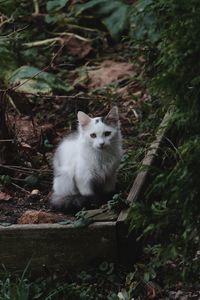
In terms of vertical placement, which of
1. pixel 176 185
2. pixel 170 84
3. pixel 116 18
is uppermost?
pixel 116 18

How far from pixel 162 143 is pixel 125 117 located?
5.27 ft

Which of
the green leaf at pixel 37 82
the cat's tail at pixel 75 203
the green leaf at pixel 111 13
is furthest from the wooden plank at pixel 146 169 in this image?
the green leaf at pixel 111 13

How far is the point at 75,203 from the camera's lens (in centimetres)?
534

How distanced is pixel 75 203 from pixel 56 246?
1.59 ft

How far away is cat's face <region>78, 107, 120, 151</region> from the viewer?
17.8 ft

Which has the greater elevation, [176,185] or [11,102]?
[11,102]

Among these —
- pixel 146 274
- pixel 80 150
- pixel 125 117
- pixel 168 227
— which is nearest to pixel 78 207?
pixel 80 150

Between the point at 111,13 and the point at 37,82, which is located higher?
the point at 111,13

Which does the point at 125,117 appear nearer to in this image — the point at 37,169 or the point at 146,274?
the point at 37,169

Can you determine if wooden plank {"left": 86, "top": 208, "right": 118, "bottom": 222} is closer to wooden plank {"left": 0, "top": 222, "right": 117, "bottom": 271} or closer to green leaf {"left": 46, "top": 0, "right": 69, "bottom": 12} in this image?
wooden plank {"left": 0, "top": 222, "right": 117, "bottom": 271}

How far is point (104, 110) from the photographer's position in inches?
282

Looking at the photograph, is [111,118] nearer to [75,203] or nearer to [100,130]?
[100,130]

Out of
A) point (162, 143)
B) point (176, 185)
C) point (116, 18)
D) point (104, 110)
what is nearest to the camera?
point (176, 185)

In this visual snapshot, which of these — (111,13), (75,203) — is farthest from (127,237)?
(111,13)
